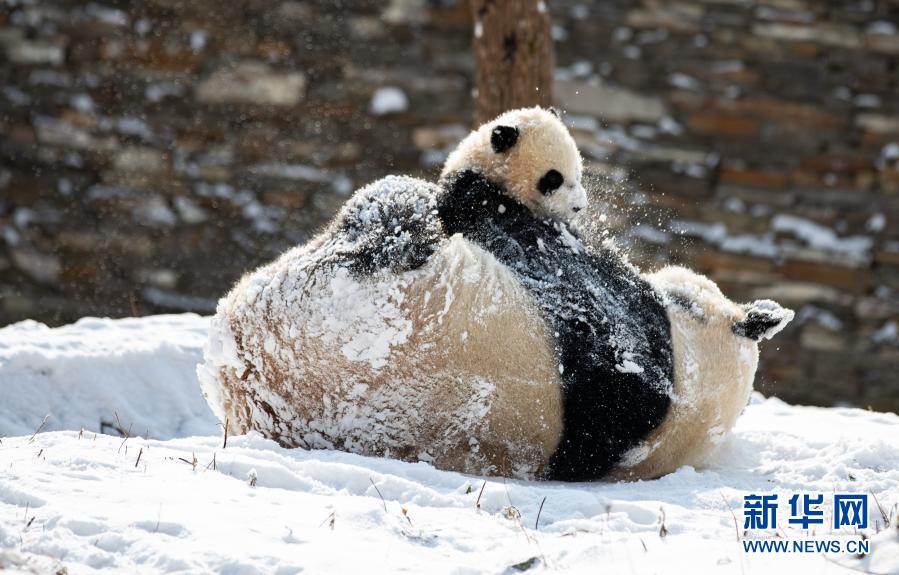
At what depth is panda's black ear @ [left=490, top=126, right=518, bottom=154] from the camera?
2744 mm

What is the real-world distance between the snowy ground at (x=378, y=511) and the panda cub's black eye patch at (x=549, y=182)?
842 millimetres

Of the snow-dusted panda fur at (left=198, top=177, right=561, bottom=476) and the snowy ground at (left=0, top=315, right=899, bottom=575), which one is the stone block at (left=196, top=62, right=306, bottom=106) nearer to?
the snow-dusted panda fur at (left=198, top=177, right=561, bottom=476)

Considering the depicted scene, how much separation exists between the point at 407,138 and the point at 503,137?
13.4ft

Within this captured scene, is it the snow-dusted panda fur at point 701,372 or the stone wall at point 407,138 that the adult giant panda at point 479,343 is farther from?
the stone wall at point 407,138

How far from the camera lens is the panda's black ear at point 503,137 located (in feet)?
9.00

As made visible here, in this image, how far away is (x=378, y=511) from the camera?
195 cm

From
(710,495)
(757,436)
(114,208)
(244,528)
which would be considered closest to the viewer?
(244,528)

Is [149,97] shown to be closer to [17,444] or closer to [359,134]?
[359,134]

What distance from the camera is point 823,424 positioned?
351 cm

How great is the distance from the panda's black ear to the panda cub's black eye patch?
0.45 feet

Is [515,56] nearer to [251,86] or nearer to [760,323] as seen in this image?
[251,86]

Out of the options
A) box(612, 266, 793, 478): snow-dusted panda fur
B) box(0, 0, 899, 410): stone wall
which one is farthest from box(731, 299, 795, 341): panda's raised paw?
box(0, 0, 899, 410): stone wall

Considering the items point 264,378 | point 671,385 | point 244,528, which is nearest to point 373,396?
point 264,378

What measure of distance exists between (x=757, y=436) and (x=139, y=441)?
193cm
